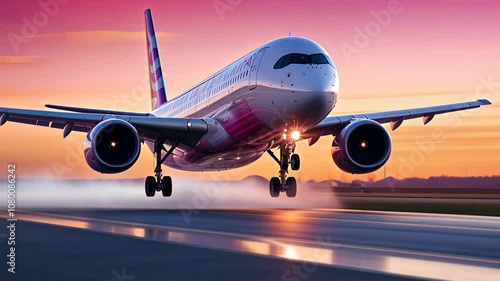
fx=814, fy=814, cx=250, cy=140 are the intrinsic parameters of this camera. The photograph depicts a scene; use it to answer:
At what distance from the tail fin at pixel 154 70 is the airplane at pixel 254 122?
14735 mm

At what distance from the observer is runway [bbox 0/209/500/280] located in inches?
525

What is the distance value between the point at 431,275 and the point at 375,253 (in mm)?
3430

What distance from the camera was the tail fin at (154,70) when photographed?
54.9m

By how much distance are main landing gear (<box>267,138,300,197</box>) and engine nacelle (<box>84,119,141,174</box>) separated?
228 inches

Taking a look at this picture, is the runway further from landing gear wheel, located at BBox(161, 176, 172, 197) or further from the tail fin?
the tail fin

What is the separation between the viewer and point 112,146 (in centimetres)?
3259

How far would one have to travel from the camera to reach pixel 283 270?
13.5 metres

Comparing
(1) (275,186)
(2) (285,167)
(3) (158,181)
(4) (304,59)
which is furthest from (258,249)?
(3) (158,181)

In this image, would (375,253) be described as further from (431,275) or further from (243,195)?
(243,195)

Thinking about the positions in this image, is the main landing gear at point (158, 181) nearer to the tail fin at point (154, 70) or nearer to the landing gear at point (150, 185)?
the landing gear at point (150, 185)

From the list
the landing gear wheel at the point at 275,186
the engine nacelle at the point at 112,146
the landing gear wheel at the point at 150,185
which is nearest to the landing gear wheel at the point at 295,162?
the landing gear wheel at the point at 275,186

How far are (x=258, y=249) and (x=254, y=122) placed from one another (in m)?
13.1

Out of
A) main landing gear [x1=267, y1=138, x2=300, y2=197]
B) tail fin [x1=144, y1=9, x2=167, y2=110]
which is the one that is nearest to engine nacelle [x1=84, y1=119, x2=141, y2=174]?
main landing gear [x1=267, y1=138, x2=300, y2=197]

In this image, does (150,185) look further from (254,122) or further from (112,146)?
(254,122)
